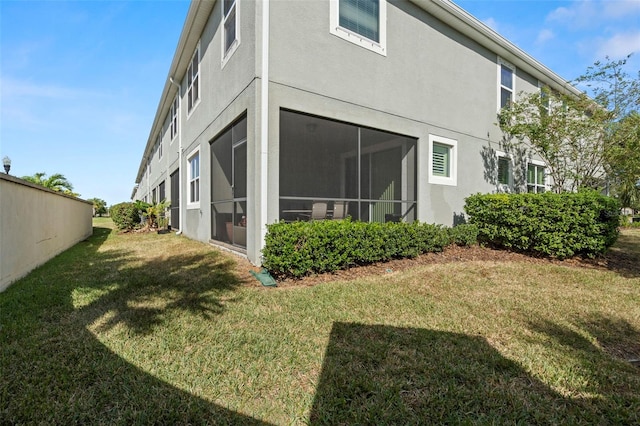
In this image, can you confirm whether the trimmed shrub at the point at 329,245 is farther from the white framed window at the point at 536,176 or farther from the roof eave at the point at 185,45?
the white framed window at the point at 536,176

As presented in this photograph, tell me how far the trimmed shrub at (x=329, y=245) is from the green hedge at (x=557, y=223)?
2.72 meters

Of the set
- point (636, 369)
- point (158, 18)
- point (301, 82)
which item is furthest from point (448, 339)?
point (158, 18)

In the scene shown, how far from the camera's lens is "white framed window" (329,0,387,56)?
621 centimetres

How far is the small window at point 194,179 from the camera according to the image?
9.44 meters

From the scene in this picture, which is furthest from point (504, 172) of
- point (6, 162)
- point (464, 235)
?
point (6, 162)

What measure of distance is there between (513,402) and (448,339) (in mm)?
859

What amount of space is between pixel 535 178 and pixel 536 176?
0.55ft

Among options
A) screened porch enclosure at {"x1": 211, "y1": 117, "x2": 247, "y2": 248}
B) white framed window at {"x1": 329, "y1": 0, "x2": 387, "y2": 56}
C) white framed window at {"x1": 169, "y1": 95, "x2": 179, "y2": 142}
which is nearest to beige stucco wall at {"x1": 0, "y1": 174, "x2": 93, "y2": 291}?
screened porch enclosure at {"x1": 211, "y1": 117, "x2": 247, "y2": 248}

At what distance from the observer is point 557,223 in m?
6.40

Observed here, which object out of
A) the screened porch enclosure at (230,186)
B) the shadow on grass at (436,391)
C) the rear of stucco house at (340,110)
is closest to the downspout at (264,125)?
the rear of stucco house at (340,110)

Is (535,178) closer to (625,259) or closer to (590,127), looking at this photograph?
(590,127)

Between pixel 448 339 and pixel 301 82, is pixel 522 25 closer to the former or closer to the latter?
pixel 301 82

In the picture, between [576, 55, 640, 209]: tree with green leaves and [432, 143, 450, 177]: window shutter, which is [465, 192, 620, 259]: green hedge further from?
[576, 55, 640, 209]: tree with green leaves

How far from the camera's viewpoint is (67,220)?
837 cm
